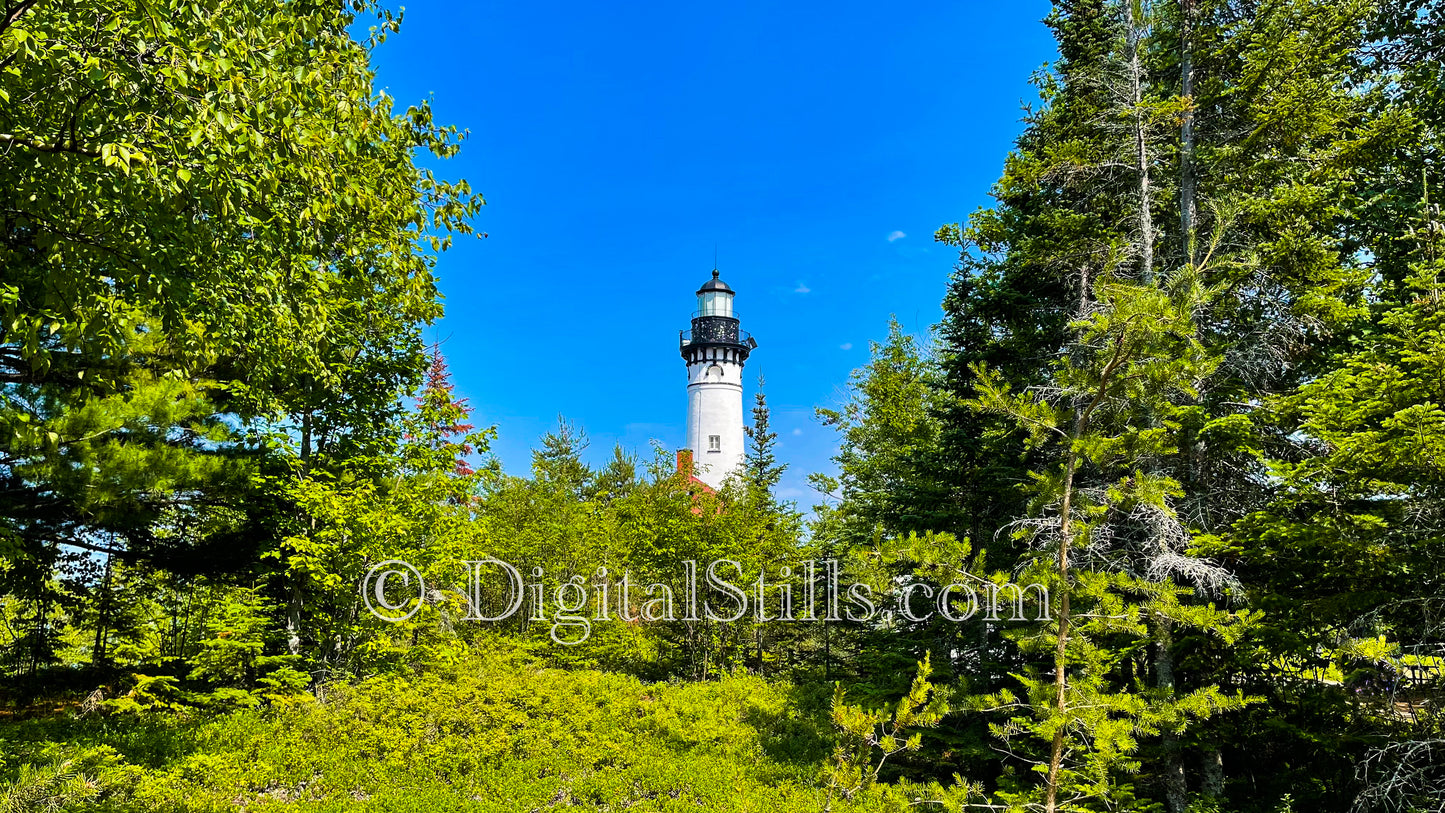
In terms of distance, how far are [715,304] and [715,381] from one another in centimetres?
463

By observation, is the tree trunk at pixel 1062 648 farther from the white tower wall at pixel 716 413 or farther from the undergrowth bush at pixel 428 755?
the white tower wall at pixel 716 413

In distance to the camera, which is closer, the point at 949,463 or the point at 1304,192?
the point at 1304,192

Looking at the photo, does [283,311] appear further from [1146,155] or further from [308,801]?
[1146,155]

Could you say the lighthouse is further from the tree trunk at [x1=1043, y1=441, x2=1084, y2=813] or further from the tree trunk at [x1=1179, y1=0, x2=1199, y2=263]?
the tree trunk at [x1=1043, y1=441, x2=1084, y2=813]

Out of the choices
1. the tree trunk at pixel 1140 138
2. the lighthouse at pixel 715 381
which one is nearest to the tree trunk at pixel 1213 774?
the tree trunk at pixel 1140 138

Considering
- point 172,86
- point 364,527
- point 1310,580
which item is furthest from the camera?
point 364,527

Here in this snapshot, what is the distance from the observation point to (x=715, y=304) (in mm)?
40062

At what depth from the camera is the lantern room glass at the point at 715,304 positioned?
40000 millimetres

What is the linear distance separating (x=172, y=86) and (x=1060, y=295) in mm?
12587

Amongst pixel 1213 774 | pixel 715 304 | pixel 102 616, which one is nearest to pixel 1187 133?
pixel 1213 774

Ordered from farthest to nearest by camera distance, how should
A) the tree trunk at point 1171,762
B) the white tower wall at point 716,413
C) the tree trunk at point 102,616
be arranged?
1. the white tower wall at point 716,413
2. the tree trunk at point 102,616
3. the tree trunk at point 1171,762

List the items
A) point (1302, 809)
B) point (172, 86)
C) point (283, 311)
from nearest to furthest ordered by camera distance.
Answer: point (172, 86) → point (283, 311) → point (1302, 809)

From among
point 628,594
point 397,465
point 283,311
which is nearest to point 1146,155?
point 283,311

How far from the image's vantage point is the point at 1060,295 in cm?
1242
